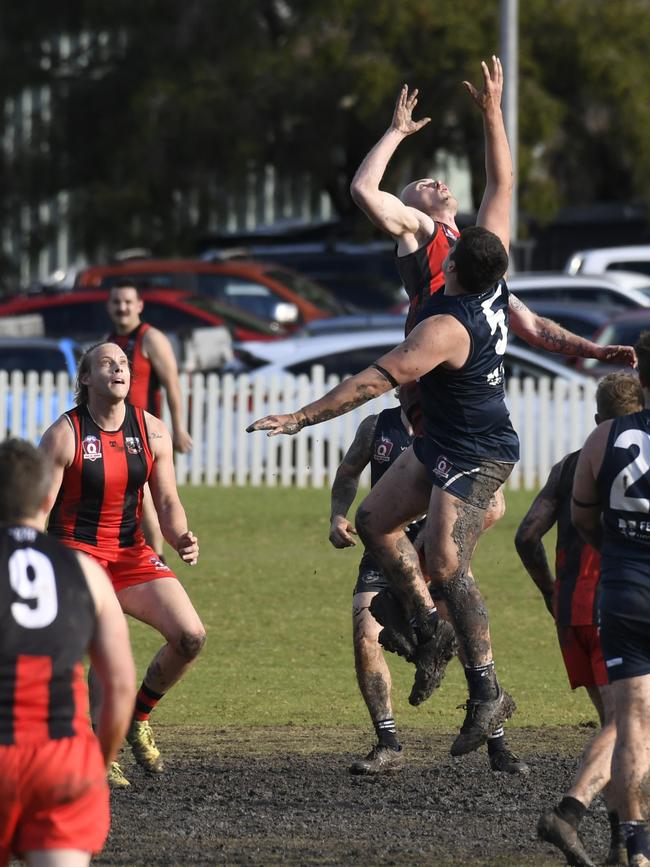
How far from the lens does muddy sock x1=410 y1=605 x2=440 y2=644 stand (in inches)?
304

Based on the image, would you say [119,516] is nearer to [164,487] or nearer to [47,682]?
[164,487]

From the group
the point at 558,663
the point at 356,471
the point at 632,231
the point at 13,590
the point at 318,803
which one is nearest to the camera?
the point at 13,590

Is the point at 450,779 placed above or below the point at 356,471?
below

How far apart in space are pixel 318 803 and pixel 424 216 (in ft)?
8.68

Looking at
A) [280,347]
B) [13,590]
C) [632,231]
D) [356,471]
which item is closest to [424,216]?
[356,471]

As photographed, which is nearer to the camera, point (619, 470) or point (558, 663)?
point (619, 470)

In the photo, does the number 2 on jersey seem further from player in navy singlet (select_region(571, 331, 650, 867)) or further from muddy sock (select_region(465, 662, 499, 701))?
muddy sock (select_region(465, 662, 499, 701))

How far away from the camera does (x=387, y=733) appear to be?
26.9 ft

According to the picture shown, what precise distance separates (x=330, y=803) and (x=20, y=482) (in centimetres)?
325

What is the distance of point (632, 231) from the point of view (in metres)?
34.5

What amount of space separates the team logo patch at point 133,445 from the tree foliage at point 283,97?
23702mm

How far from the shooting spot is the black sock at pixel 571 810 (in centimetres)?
613

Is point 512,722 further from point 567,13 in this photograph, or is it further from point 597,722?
point 567,13

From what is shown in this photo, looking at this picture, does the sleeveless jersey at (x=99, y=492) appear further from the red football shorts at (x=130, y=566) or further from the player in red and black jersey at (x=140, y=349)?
the player in red and black jersey at (x=140, y=349)
